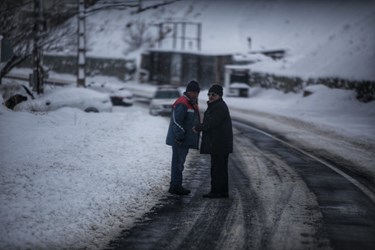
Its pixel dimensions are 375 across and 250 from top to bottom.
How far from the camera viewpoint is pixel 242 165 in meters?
11.4

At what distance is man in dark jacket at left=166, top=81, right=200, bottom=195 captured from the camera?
832cm

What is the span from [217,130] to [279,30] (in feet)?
153

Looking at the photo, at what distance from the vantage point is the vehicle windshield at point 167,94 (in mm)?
23725

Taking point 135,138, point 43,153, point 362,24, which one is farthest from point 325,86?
point 43,153

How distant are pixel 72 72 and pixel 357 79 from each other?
41343mm

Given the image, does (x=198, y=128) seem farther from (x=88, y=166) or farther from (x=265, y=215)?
(x=88, y=166)

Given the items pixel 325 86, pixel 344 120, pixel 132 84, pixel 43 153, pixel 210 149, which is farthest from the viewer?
pixel 132 84

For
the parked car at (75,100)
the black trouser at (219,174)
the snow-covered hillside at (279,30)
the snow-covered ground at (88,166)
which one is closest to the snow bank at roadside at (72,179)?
the snow-covered ground at (88,166)

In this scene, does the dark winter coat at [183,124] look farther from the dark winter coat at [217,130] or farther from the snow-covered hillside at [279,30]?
the snow-covered hillside at [279,30]

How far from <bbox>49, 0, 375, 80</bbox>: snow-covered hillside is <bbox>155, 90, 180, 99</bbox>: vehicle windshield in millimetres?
9169

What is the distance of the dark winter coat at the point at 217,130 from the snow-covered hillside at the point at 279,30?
19.7m

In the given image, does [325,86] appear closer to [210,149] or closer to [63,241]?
[210,149]

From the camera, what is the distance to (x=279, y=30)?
52750 mm

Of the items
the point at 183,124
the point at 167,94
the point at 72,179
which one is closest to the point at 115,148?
the point at 72,179
